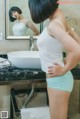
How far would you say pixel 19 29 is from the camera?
7.80 ft

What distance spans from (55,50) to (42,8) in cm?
27

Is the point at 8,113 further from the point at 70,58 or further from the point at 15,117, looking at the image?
the point at 70,58

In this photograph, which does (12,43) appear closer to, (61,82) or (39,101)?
(39,101)

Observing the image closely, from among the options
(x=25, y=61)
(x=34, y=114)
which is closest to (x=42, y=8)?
(x=25, y=61)

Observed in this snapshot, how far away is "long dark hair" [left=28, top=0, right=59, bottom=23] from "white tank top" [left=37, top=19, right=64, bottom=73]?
0.10m

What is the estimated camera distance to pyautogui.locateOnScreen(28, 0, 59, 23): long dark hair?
1327 millimetres

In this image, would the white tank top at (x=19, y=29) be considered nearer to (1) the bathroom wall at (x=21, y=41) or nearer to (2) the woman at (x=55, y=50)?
(1) the bathroom wall at (x=21, y=41)

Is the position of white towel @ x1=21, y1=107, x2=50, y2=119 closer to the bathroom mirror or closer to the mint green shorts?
the bathroom mirror

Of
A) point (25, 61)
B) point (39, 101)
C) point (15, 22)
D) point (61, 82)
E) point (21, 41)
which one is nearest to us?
point (61, 82)

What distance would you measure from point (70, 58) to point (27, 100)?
51.1 inches

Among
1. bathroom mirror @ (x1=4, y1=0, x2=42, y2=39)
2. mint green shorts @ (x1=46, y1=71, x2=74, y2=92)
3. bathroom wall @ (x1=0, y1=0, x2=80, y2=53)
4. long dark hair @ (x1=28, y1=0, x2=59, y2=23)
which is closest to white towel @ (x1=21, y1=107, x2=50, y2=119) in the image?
bathroom wall @ (x1=0, y1=0, x2=80, y2=53)

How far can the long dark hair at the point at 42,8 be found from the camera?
1.33 m

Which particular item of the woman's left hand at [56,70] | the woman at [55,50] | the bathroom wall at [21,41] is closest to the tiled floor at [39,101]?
the bathroom wall at [21,41]

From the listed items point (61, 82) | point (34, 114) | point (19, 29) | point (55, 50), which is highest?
point (19, 29)
